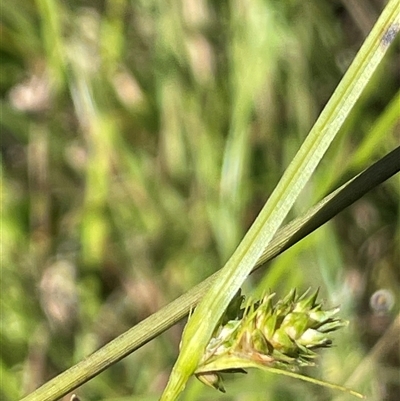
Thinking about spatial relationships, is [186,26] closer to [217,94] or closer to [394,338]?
[217,94]

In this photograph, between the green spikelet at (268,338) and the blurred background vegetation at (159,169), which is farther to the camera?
the blurred background vegetation at (159,169)

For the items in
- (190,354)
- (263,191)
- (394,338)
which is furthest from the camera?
(263,191)

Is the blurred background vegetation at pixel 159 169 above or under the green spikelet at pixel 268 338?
above

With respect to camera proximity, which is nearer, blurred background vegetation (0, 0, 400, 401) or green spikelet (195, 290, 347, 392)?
green spikelet (195, 290, 347, 392)

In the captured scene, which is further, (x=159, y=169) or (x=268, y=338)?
(x=159, y=169)

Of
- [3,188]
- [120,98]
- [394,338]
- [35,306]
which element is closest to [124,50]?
[120,98]
